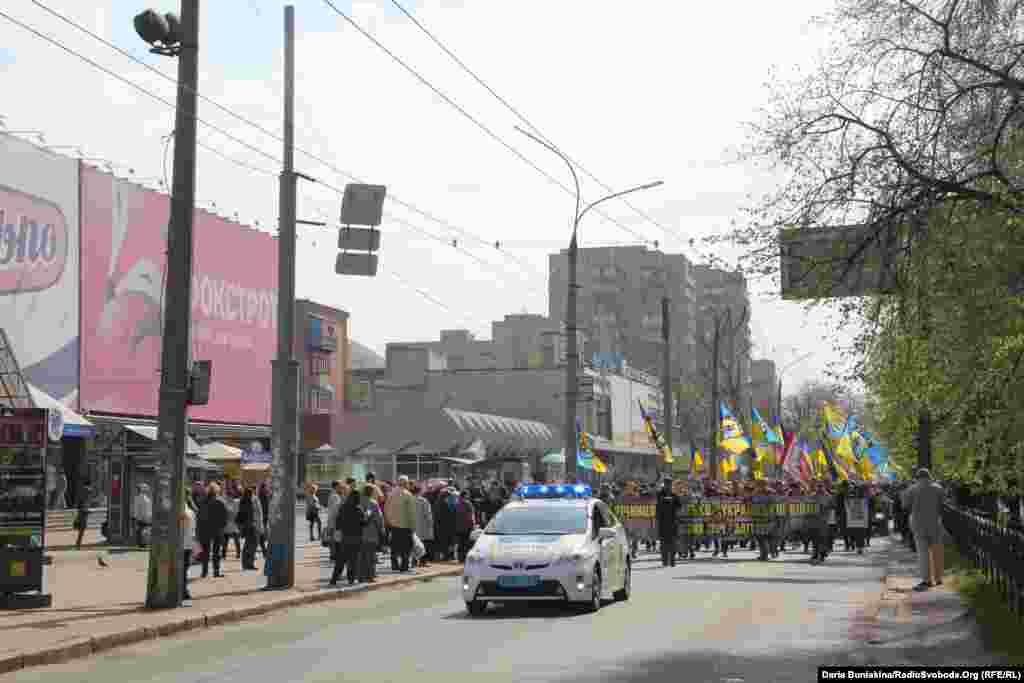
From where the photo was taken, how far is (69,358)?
5356 centimetres

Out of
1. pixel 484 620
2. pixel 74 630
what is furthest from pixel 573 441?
pixel 74 630

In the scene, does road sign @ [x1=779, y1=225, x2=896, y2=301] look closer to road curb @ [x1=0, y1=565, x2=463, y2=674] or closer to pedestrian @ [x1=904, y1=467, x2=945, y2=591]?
pedestrian @ [x1=904, y1=467, x2=945, y2=591]

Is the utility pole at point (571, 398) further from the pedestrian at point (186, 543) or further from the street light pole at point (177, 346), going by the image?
the street light pole at point (177, 346)

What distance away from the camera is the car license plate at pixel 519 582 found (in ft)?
60.7

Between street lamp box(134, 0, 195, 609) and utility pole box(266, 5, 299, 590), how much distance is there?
12.1ft

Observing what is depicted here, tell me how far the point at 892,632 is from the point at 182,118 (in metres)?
10.7

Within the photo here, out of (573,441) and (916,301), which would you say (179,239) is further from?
(573,441)

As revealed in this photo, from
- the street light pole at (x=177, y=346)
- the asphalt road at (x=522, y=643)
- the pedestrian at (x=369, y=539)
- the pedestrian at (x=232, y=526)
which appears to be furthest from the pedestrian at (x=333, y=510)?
the street light pole at (x=177, y=346)

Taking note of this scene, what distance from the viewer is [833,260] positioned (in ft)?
54.1

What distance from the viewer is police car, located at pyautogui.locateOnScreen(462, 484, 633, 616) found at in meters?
18.5

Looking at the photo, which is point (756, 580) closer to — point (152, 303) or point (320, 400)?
point (152, 303)

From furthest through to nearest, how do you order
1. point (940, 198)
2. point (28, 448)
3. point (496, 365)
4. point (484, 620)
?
point (496, 365) < point (28, 448) < point (484, 620) < point (940, 198)

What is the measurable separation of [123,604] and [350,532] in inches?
194

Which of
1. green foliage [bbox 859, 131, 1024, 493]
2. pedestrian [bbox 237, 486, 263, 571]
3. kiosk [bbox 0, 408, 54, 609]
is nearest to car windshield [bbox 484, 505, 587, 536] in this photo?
green foliage [bbox 859, 131, 1024, 493]
